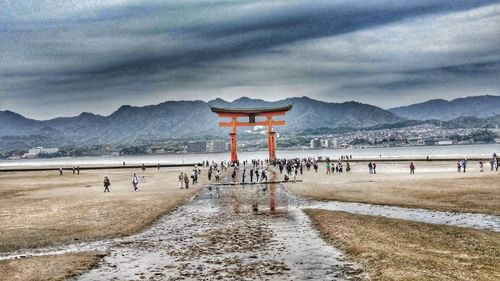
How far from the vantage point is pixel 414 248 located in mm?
16781

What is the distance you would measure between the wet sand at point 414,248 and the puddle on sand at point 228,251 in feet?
2.58

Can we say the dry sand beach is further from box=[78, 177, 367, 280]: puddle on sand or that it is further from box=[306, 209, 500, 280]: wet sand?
box=[306, 209, 500, 280]: wet sand

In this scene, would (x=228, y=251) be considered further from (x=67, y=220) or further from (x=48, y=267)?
(x=67, y=220)

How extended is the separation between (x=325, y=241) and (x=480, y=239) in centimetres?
603

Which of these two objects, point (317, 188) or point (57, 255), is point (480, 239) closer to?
point (57, 255)

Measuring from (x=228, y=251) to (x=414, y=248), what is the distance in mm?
6946

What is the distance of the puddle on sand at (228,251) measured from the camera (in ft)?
47.4

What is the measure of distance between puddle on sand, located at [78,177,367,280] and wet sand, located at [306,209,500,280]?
0.79 metres

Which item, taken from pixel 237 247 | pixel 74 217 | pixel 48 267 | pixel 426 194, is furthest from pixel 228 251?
pixel 426 194

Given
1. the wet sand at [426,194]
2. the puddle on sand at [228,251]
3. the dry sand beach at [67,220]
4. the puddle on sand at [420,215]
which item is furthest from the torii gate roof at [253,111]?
the puddle on sand at [228,251]

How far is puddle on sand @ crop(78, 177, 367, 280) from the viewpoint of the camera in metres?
14.5

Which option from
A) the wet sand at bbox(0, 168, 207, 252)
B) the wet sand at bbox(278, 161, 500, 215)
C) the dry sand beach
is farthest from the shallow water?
the wet sand at bbox(278, 161, 500, 215)

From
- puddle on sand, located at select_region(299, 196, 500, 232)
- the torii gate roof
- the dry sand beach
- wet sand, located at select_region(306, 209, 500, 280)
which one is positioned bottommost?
puddle on sand, located at select_region(299, 196, 500, 232)

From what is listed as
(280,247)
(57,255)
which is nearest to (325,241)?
(280,247)
